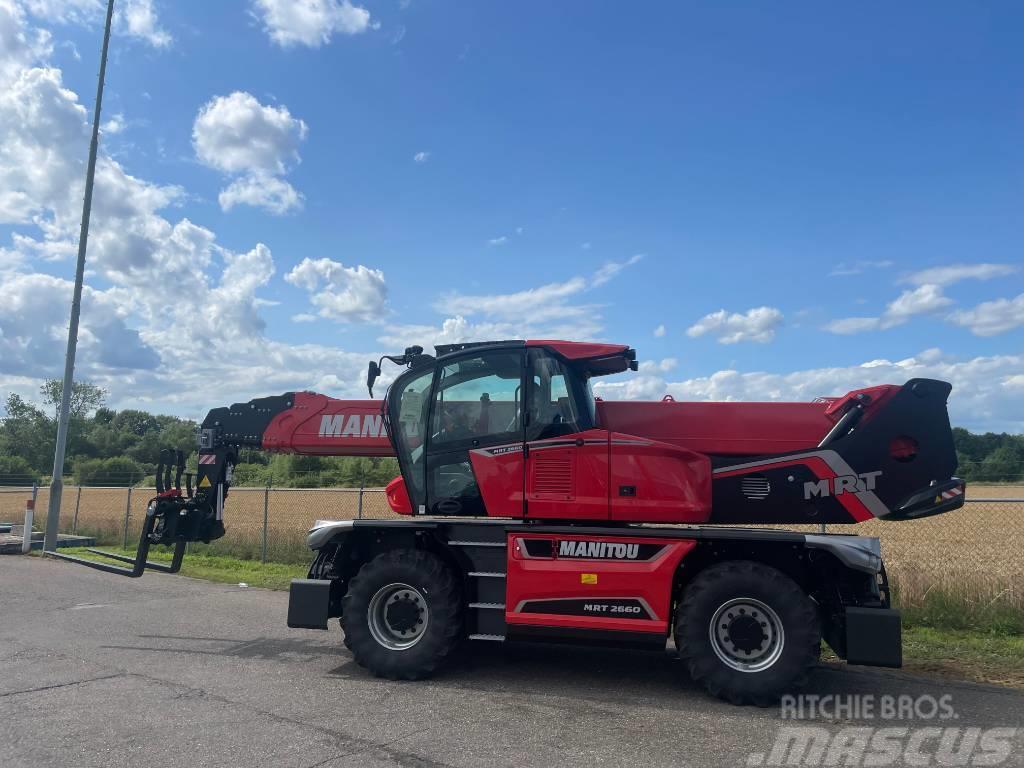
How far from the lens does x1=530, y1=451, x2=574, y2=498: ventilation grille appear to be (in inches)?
262

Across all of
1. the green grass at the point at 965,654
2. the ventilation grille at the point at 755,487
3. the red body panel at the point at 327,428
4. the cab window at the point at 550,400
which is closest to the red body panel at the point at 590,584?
the ventilation grille at the point at 755,487

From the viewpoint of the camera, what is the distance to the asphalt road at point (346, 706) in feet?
15.7

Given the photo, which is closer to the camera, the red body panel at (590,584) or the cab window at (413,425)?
the red body panel at (590,584)

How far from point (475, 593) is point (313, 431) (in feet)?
8.77

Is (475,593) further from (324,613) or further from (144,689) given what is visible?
(144,689)

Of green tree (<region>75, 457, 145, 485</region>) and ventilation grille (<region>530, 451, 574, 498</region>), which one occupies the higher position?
green tree (<region>75, 457, 145, 485</region>)


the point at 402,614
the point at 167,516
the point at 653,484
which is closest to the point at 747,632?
the point at 653,484

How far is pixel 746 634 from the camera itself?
609 centimetres

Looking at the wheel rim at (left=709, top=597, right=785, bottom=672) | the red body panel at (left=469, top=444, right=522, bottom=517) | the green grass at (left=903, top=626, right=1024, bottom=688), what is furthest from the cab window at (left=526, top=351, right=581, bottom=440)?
the green grass at (left=903, top=626, right=1024, bottom=688)

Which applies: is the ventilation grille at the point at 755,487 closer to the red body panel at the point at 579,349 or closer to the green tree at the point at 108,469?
the red body panel at the point at 579,349

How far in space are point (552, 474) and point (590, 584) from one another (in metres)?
0.99

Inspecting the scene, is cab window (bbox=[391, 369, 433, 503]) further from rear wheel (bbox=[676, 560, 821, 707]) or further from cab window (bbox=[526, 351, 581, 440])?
rear wheel (bbox=[676, 560, 821, 707])

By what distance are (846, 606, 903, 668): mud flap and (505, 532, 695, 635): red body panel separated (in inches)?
54.5

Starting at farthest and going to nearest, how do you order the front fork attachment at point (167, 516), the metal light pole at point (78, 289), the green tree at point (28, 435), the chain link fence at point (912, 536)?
the green tree at point (28, 435) → the metal light pole at point (78, 289) → the chain link fence at point (912, 536) → the front fork attachment at point (167, 516)
